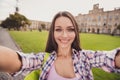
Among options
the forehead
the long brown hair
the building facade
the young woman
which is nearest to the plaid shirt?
the young woman

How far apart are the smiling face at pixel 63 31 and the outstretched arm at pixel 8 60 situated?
538 mm

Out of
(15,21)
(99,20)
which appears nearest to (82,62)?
(15,21)

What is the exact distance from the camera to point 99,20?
66938 millimetres

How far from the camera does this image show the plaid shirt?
1.62m

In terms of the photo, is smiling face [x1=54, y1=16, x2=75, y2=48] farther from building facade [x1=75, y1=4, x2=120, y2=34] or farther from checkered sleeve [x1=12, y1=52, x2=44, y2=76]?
building facade [x1=75, y1=4, x2=120, y2=34]

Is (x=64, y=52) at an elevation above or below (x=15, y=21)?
below

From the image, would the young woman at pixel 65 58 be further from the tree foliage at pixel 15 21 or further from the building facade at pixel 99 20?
the building facade at pixel 99 20

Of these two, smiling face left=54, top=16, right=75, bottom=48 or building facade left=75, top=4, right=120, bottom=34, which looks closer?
smiling face left=54, top=16, right=75, bottom=48

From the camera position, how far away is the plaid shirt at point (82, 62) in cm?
162

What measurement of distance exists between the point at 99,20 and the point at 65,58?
66764 millimetres

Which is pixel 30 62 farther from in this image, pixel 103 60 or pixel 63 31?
pixel 103 60

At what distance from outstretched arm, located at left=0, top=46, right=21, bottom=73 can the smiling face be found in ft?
1.76

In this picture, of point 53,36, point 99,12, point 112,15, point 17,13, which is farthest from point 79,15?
point 53,36

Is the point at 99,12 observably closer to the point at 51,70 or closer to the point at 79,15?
the point at 79,15
